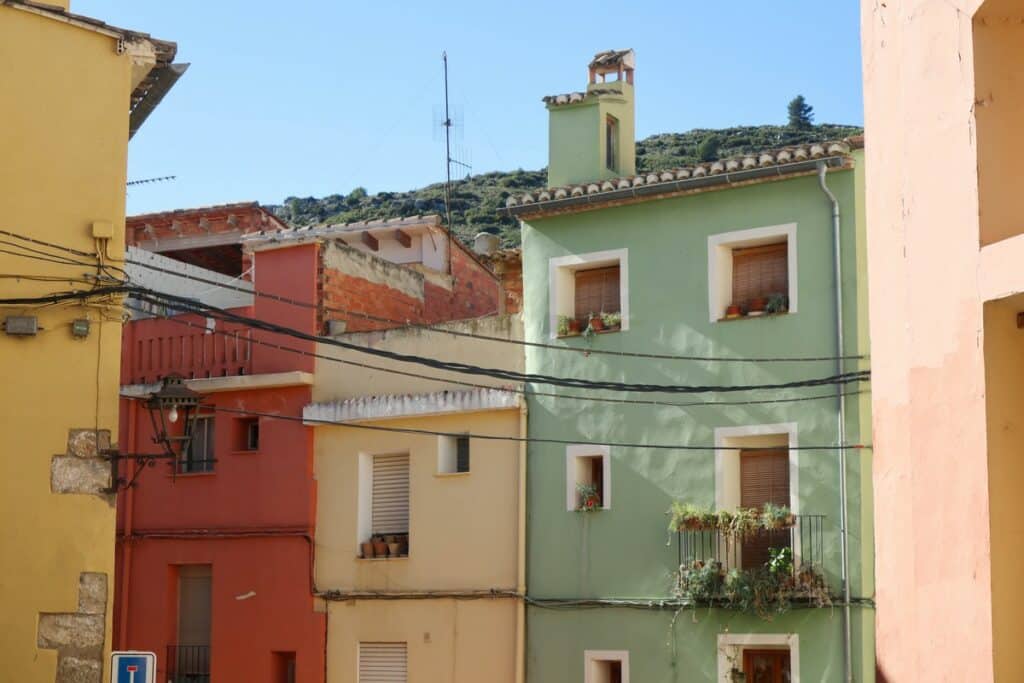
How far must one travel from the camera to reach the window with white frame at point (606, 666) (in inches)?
824

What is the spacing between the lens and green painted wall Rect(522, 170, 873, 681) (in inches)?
779

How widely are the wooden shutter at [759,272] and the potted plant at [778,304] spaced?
0.16 m

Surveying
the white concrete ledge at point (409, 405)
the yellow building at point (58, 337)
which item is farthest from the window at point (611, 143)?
the yellow building at point (58, 337)

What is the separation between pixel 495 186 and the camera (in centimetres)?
5722

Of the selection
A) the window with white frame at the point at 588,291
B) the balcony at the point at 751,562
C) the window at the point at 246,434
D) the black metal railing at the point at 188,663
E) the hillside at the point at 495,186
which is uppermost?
the hillside at the point at 495,186

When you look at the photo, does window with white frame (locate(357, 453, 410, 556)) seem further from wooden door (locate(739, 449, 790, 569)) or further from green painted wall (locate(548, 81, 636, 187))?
wooden door (locate(739, 449, 790, 569))

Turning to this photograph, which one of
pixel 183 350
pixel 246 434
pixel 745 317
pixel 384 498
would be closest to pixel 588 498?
pixel 745 317

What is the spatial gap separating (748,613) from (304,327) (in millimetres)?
8412

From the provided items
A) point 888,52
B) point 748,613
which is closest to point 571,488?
point 748,613

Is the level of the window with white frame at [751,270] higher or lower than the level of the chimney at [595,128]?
lower

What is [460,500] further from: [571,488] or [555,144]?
[555,144]

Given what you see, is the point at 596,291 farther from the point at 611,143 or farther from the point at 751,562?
the point at 751,562

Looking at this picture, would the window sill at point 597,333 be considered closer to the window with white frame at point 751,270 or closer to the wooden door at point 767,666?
the window with white frame at point 751,270

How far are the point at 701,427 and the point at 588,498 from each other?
1.97m
